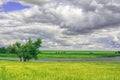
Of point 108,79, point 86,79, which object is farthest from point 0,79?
point 108,79

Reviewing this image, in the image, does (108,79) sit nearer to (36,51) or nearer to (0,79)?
(0,79)

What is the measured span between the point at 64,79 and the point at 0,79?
195 inches

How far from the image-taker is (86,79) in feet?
72.7

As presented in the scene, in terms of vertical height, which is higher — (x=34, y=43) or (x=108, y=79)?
(x=34, y=43)

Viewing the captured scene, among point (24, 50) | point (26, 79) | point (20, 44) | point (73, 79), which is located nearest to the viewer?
point (26, 79)

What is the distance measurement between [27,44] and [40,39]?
16.1ft

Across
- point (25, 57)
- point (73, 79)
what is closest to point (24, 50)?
point (25, 57)

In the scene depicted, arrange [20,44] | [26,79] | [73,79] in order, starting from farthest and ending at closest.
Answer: [20,44] < [73,79] < [26,79]

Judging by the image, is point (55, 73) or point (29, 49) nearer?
point (55, 73)

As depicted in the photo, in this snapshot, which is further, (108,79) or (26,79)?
(108,79)

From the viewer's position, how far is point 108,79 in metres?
22.5

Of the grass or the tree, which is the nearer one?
the grass

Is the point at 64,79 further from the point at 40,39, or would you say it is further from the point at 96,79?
the point at 40,39

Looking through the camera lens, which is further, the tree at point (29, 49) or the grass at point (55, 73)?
the tree at point (29, 49)
